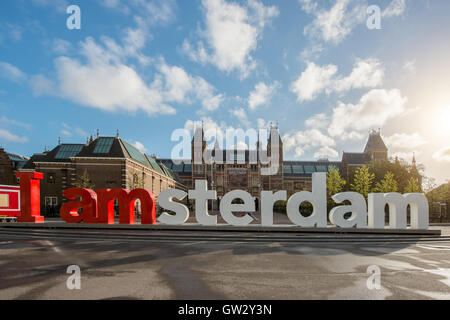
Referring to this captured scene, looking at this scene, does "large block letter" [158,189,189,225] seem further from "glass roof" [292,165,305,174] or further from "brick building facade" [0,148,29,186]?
"glass roof" [292,165,305,174]

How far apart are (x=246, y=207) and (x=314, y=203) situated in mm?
4328

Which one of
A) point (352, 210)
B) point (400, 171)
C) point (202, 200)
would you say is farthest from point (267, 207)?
point (400, 171)

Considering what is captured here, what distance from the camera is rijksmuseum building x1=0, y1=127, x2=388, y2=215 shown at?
3766 cm

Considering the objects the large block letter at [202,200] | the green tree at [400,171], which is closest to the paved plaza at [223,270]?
the large block letter at [202,200]

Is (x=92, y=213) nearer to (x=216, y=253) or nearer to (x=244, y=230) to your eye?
(x=244, y=230)

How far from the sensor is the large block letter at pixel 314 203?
52.0 ft

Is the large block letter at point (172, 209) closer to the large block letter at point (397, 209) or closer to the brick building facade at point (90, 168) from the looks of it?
the large block letter at point (397, 209)

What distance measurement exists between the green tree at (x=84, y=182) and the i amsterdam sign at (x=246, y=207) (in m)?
15.2

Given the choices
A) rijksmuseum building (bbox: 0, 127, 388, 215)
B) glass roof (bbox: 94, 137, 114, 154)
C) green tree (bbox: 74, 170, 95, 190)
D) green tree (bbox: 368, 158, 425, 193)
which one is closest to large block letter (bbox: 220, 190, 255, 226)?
rijksmuseum building (bbox: 0, 127, 388, 215)

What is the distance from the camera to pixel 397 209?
16.3 m

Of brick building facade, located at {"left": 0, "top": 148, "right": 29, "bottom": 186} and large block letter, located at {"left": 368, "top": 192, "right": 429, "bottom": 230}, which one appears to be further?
brick building facade, located at {"left": 0, "top": 148, "right": 29, "bottom": 186}
